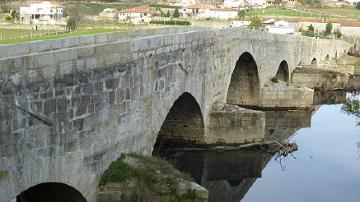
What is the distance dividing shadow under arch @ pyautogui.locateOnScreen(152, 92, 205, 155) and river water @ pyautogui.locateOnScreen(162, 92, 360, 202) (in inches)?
23.0

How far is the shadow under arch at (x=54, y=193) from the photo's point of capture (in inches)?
396

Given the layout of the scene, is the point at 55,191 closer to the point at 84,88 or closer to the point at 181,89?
the point at 84,88

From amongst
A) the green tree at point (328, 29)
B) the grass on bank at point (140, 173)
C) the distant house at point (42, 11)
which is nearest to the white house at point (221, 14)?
the distant house at point (42, 11)

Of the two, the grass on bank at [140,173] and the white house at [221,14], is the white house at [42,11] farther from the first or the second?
the grass on bank at [140,173]

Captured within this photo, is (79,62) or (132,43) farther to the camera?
(132,43)

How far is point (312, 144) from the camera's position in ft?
74.4

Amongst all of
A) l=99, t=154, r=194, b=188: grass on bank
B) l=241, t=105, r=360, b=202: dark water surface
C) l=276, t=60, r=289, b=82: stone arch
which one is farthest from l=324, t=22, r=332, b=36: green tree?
l=99, t=154, r=194, b=188: grass on bank

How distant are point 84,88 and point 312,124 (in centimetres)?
1832

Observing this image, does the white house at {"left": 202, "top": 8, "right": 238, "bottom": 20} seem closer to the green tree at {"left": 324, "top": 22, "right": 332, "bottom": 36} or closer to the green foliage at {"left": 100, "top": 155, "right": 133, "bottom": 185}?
the green tree at {"left": 324, "top": 22, "right": 332, "bottom": 36}

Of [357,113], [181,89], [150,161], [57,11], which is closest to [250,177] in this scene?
[181,89]

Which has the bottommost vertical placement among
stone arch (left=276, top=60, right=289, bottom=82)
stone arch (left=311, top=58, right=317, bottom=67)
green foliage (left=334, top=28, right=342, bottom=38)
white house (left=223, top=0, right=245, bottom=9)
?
green foliage (left=334, top=28, right=342, bottom=38)

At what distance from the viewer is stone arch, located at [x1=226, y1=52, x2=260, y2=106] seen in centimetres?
2745

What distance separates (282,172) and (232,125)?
2.23 metres

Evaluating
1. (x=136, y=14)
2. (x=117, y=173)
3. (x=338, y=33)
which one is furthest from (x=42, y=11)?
(x=117, y=173)
